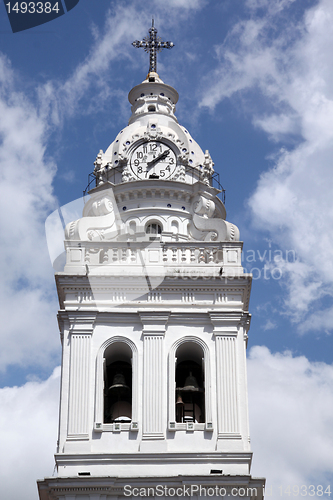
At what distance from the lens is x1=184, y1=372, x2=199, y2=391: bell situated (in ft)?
108

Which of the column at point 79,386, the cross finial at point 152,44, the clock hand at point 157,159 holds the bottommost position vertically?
the column at point 79,386

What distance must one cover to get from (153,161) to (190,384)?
1141 centimetres

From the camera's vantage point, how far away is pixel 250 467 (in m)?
31.0

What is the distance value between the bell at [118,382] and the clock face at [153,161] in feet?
33.3

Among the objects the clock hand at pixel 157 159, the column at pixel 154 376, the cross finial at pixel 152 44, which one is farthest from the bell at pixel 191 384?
the cross finial at pixel 152 44

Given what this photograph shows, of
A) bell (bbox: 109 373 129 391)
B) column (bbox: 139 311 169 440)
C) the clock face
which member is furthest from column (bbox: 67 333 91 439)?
the clock face

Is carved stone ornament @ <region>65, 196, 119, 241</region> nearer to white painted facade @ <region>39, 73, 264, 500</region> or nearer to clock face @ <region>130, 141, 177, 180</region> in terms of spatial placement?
white painted facade @ <region>39, 73, 264, 500</region>

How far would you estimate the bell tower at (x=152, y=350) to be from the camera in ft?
100

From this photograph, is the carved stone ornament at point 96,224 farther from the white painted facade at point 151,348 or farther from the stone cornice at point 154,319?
the stone cornice at point 154,319

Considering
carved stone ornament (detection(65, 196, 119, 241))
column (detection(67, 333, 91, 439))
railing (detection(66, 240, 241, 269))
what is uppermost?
carved stone ornament (detection(65, 196, 119, 241))

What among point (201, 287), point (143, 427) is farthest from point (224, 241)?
point (143, 427)

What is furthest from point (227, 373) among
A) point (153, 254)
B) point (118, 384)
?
point (153, 254)

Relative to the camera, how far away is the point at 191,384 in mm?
33219

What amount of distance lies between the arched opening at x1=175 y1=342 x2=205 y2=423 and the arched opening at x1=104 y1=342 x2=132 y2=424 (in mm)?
1825
